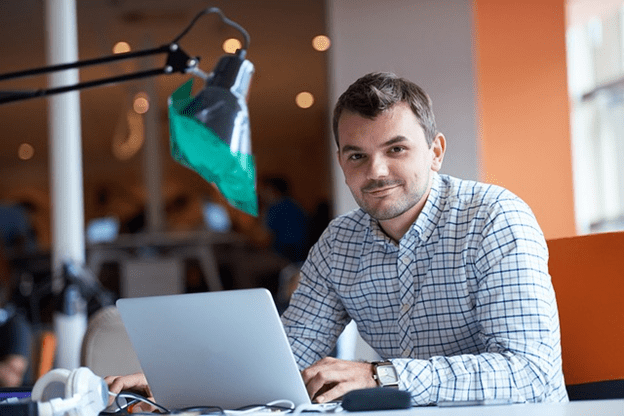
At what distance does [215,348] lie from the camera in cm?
144

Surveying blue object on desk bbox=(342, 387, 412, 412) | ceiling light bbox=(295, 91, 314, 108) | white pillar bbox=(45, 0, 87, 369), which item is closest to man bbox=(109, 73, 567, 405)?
blue object on desk bbox=(342, 387, 412, 412)

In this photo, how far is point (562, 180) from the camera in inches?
178

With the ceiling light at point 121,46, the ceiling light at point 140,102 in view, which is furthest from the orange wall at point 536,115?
the ceiling light at point 121,46

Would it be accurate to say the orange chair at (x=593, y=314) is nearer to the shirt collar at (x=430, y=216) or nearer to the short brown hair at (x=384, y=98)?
the shirt collar at (x=430, y=216)

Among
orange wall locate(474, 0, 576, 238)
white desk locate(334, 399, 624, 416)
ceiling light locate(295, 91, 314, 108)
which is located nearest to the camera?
white desk locate(334, 399, 624, 416)

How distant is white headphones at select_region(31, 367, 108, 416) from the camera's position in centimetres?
124

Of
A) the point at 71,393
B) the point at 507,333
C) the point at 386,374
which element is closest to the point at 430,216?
the point at 507,333

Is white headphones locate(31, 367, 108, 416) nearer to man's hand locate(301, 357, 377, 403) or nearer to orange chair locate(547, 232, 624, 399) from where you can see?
man's hand locate(301, 357, 377, 403)

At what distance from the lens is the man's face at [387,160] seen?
6.20 feet

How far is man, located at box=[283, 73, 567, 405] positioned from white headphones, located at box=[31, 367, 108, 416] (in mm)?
392

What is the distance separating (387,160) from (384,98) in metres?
0.14

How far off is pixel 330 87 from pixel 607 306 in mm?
3362

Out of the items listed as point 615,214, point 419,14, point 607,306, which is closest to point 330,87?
point 419,14

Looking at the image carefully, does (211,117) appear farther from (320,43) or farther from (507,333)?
(320,43)
